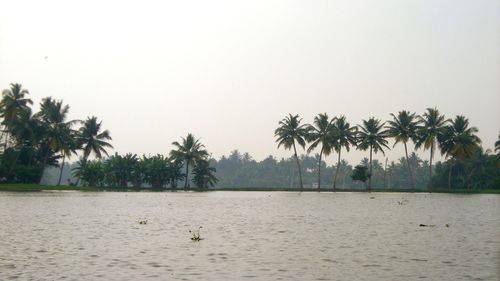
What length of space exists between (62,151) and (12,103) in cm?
1018

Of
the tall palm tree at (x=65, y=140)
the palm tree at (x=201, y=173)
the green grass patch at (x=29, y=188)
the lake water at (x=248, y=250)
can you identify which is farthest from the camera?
the palm tree at (x=201, y=173)

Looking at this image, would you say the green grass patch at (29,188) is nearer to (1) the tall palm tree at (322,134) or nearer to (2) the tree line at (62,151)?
(2) the tree line at (62,151)

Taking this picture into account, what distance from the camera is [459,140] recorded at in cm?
8331

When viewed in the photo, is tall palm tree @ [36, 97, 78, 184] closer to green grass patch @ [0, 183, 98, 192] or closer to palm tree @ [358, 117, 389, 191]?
green grass patch @ [0, 183, 98, 192]

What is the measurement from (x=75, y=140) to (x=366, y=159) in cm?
10883

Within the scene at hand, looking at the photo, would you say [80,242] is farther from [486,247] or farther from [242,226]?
[486,247]

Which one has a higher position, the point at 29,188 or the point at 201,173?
the point at 201,173

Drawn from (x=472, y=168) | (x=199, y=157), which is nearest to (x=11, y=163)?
(x=199, y=157)

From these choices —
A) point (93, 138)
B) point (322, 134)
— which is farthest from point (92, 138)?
point (322, 134)

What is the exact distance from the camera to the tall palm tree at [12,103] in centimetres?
7244

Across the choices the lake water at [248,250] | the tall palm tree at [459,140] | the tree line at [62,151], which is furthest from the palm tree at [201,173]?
the lake water at [248,250]

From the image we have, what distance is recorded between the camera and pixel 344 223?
83.2 ft

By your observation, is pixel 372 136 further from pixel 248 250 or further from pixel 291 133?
pixel 248 250

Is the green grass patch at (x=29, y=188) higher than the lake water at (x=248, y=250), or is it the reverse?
the green grass patch at (x=29, y=188)
